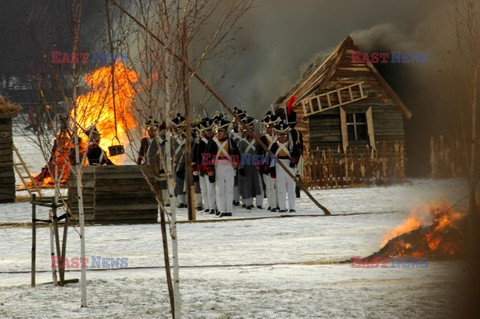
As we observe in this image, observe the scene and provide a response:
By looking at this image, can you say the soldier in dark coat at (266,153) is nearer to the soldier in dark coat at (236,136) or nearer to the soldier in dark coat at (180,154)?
the soldier in dark coat at (236,136)

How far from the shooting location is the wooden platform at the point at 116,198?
22.1 metres

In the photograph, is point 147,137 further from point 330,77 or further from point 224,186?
point 330,77

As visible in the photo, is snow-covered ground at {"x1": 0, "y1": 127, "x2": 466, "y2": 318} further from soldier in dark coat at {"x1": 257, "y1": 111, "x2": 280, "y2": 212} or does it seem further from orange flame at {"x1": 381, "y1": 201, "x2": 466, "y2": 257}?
soldier in dark coat at {"x1": 257, "y1": 111, "x2": 280, "y2": 212}

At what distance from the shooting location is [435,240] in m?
14.9

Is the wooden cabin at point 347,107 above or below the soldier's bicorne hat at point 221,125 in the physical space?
above

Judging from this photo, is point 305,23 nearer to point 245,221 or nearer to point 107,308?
point 245,221

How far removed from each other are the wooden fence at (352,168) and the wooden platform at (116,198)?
1390cm

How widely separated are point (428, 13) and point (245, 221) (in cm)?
2424

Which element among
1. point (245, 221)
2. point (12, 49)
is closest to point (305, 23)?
point (245, 221)

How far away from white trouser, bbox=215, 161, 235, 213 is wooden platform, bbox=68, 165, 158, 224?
2.29 m

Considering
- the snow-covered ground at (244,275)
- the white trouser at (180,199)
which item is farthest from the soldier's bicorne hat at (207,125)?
the white trouser at (180,199)

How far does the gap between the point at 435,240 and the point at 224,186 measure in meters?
9.83

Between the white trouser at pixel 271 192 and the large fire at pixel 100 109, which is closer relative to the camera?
the large fire at pixel 100 109

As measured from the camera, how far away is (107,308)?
11.4 meters
